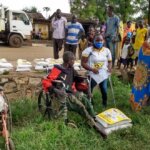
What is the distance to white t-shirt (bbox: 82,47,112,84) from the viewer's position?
6.60 metres

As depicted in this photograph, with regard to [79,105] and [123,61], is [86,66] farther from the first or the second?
[123,61]

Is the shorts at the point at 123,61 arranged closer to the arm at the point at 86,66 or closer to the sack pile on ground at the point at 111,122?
the arm at the point at 86,66

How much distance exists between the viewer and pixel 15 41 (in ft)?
68.7

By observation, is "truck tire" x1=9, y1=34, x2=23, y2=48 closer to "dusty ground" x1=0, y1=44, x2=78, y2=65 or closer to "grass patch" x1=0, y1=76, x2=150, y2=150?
"dusty ground" x1=0, y1=44, x2=78, y2=65

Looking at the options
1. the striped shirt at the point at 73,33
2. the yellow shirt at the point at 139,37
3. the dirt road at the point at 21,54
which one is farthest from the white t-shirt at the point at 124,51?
the dirt road at the point at 21,54

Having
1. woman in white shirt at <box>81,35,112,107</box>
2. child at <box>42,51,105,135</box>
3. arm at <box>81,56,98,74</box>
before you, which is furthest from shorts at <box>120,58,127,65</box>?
child at <box>42,51,105,135</box>

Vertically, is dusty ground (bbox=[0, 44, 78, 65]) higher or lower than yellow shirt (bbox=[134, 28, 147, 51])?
lower

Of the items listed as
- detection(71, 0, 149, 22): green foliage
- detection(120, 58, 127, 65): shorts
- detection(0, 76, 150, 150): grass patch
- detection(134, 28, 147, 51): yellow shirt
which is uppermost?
detection(71, 0, 149, 22): green foliage

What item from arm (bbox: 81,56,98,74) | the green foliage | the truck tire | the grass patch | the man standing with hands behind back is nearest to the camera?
the grass patch

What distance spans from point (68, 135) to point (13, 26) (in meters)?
16.3

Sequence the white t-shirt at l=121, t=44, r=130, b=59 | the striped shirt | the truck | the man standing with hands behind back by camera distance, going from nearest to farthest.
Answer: the striped shirt, the man standing with hands behind back, the white t-shirt at l=121, t=44, r=130, b=59, the truck

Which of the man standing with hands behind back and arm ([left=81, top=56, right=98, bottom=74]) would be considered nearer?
arm ([left=81, top=56, right=98, bottom=74])

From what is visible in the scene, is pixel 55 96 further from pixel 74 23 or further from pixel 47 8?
pixel 47 8

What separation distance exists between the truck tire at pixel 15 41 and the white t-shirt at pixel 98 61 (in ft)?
48.2
